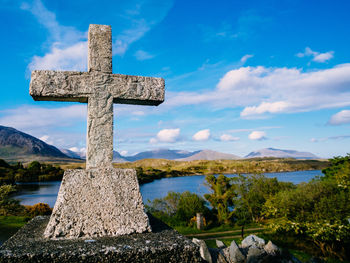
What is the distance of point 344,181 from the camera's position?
12883 mm

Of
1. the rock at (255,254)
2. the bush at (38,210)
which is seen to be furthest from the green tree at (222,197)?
the rock at (255,254)

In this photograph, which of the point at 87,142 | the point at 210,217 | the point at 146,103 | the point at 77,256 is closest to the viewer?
the point at 77,256

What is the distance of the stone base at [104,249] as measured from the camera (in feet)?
7.14

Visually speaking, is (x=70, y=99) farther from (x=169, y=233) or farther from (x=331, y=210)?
(x=331, y=210)

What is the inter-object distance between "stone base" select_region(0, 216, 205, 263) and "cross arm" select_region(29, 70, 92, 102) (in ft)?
5.20

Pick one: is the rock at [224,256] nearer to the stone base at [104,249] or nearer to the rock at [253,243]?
the rock at [253,243]

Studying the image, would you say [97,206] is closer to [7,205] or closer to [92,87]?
[92,87]

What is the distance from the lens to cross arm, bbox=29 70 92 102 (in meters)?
3.14

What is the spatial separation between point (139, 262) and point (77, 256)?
0.51m

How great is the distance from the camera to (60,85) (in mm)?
3219

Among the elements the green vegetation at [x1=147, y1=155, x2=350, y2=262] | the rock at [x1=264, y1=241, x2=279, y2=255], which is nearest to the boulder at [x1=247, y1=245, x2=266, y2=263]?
the rock at [x1=264, y1=241, x2=279, y2=255]

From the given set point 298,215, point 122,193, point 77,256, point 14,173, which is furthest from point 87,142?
point 14,173

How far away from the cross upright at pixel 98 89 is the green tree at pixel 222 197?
22930mm

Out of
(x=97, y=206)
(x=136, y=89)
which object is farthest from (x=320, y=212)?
(x=97, y=206)
